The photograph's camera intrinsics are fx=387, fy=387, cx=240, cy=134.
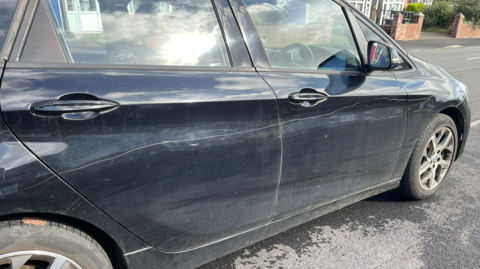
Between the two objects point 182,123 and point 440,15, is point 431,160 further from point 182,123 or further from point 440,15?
point 440,15

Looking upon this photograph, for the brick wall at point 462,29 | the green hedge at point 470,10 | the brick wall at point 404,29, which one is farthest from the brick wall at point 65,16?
the green hedge at point 470,10

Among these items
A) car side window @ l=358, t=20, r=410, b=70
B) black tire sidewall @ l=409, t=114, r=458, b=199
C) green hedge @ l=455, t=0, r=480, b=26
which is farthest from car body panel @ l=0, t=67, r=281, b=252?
green hedge @ l=455, t=0, r=480, b=26

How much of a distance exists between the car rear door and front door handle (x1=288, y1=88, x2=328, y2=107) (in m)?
0.15

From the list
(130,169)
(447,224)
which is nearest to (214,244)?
(130,169)

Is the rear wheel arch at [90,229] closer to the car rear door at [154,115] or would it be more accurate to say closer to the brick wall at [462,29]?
the car rear door at [154,115]

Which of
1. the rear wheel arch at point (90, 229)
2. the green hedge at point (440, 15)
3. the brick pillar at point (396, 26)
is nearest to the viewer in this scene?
the rear wheel arch at point (90, 229)

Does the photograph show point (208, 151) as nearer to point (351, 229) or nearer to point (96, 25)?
point (96, 25)

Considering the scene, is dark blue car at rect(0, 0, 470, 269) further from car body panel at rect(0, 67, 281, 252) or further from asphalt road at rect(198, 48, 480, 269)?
asphalt road at rect(198, 48, 480, 269)

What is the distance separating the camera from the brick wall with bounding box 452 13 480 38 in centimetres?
2703

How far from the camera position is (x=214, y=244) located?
Result: 2.03m

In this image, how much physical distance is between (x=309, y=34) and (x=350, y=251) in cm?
151

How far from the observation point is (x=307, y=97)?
2.15 metres

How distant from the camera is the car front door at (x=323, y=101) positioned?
2139 millimetres

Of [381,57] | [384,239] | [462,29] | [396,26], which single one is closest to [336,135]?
[381,57]
